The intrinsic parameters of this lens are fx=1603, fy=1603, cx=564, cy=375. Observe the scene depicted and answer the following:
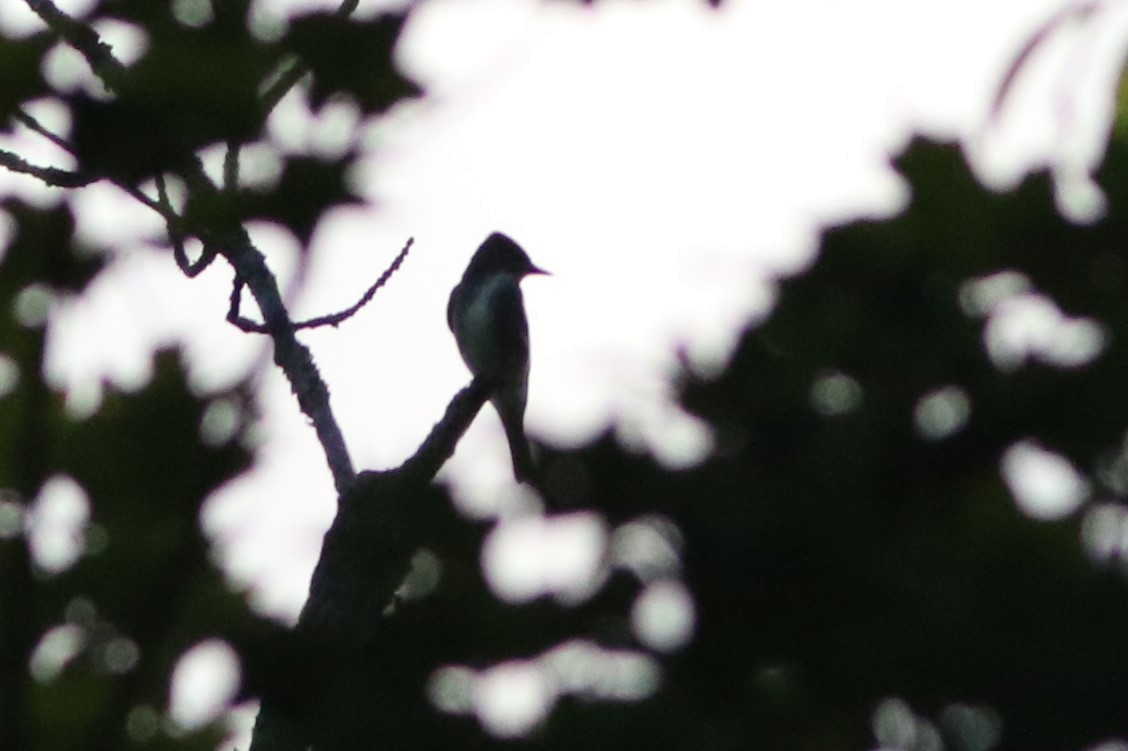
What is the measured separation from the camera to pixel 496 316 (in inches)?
281

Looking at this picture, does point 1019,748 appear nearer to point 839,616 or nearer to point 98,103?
point 839,616

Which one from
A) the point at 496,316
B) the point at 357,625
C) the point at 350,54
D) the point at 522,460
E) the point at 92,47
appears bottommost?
the point at 357,625

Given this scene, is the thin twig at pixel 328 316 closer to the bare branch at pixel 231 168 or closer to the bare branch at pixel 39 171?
the bare branch at pixel 39 171

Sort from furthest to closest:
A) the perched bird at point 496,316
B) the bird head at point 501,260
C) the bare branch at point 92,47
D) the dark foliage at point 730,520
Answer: the bird head at point 501,260
the perched bird at point 496,316
the bare branch at point 92,47
the dark foliage at point 730,520

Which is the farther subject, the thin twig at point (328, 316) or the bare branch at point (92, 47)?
the thin twig at point (328, 316)

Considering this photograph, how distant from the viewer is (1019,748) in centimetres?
89

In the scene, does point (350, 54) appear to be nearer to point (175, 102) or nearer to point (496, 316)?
point (175, 102)

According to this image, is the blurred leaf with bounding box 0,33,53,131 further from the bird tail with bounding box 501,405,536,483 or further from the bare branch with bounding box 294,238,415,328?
the bare branch with bounding box 294,238,415,328

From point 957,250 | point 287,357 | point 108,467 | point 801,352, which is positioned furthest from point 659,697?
point 287,357

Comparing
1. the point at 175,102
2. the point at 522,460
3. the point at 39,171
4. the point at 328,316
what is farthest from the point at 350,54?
the point at 328,316

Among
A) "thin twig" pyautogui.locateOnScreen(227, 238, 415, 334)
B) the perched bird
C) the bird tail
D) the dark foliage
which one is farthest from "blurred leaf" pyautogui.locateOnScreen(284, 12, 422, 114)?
the perched bird

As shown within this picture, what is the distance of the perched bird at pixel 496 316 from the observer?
6902 millimetres

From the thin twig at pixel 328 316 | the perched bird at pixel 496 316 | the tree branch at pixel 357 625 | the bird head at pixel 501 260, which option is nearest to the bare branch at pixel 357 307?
the thin twig at pixel 328 316

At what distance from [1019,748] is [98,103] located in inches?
31.0
